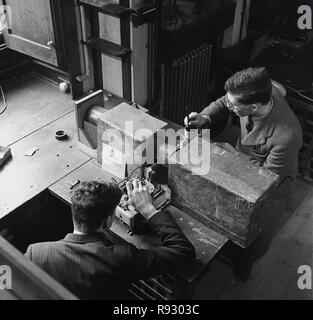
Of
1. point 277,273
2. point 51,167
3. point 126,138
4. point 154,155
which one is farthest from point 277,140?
point 51,167

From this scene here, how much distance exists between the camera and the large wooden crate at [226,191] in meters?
1.89

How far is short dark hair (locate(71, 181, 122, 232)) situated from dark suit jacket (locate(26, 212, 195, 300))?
0.06 metres

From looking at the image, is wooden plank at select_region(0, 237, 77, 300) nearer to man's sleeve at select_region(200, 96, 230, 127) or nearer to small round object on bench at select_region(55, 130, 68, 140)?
small round object on bench at select_region(55, 130, 68, 140)

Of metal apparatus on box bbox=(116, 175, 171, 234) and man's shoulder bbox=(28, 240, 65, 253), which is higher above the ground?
man's shoulder bbox=(28, 240, 65, 253)

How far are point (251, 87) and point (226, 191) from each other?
56cm

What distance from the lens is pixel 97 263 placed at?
171 centimetres

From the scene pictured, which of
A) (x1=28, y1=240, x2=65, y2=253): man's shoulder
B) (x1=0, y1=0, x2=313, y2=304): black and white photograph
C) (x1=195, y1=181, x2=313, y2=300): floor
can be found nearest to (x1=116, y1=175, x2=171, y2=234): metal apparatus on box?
(x1=0, y1=0, x2=313, y2=304): black and white photograph

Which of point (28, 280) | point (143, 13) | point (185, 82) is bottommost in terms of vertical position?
point (185, 82)

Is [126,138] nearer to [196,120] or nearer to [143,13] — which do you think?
[196,120]

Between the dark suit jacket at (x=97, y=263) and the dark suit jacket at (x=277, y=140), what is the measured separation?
2.52 feet

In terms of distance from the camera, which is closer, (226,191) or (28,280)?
(28,280)

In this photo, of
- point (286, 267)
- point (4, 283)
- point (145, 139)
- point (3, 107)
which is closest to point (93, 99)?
point (145, 139)

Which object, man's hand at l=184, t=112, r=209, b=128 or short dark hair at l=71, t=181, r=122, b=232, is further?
man's hand at l=184, t=112, r=209, b=128

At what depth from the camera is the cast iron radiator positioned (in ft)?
10.6
